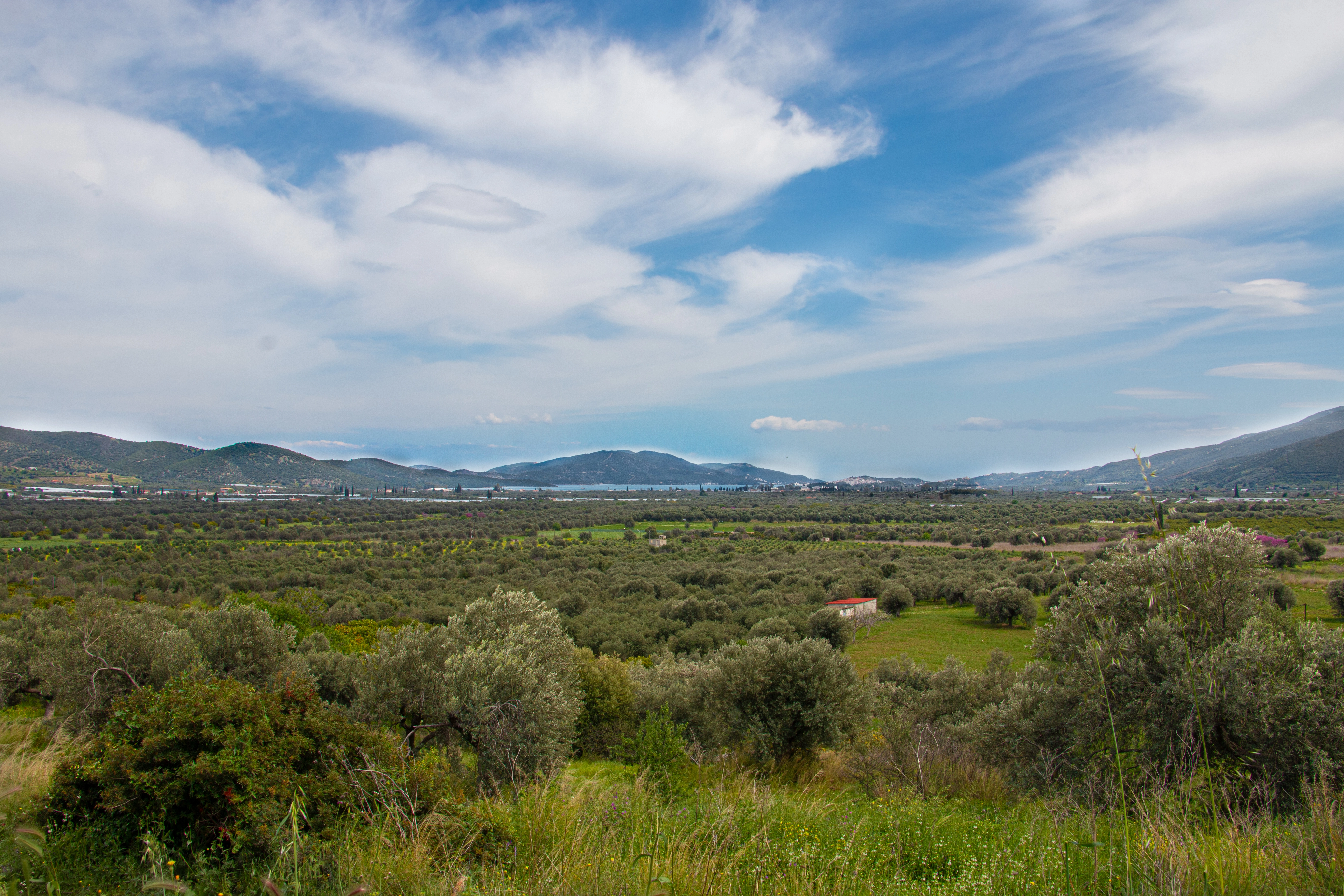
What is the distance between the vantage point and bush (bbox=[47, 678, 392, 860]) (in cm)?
551

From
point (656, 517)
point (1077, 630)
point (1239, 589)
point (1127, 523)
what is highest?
point (1127, 523)

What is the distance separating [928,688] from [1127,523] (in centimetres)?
2052

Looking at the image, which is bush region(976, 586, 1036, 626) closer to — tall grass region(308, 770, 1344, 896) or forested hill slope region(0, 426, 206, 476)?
tall grass region(308, 770, 1344, 896)

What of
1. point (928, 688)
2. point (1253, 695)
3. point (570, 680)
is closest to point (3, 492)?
point (570, 680)

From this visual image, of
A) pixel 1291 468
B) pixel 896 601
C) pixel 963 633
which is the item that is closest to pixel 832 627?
pixel 963 633

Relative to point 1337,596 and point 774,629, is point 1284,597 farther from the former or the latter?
point 774,629

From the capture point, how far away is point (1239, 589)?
10.7 meters

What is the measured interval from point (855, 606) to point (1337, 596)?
23779 millimetres

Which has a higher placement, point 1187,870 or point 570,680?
point 1187,870

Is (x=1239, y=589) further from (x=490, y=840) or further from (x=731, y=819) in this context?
(x=490, y=840)

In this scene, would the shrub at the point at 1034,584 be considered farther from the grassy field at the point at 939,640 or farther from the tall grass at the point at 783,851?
the tall grass at the point at 783,851

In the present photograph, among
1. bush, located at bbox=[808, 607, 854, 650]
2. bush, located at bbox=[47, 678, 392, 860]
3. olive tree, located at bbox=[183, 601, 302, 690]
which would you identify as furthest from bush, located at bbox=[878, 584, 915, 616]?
bush, located at bbox=[47, 678, 392, 860]

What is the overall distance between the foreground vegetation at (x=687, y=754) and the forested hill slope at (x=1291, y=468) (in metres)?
136

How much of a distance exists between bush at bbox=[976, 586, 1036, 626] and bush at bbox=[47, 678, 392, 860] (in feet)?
130
